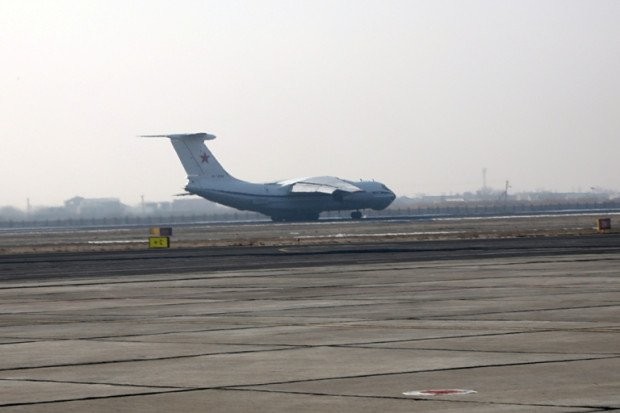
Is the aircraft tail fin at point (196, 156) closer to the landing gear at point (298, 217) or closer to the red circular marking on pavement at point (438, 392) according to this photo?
the landing gear at point (298, 217)

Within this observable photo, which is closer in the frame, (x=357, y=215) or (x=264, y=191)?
(x=264, y=191)

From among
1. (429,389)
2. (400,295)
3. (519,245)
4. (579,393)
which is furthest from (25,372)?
(519,245)

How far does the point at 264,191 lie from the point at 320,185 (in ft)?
24.3

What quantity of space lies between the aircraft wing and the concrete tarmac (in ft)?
349

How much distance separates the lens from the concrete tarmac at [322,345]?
1376cm

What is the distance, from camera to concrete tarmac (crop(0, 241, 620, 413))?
1376cm

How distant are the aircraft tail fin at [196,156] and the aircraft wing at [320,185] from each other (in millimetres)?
7309

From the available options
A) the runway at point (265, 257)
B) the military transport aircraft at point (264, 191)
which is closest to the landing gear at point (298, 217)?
the military transport aircraft at point (264, 191)

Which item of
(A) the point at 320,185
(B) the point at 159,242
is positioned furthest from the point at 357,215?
(B) the point at 159,242

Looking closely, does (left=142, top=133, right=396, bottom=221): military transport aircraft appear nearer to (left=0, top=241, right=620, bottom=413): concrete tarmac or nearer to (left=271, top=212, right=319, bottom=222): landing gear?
(left=271, top=212, right=319, bottom=222): landing gear

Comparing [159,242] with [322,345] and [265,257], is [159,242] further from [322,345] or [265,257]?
[322,345]

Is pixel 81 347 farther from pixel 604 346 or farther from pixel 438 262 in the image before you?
pixel 438 262

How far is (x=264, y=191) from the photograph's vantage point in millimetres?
140375

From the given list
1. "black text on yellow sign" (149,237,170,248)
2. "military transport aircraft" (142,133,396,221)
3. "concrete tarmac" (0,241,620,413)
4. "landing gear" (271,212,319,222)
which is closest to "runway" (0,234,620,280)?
"concrete tarmac" (0,241,620,413)
